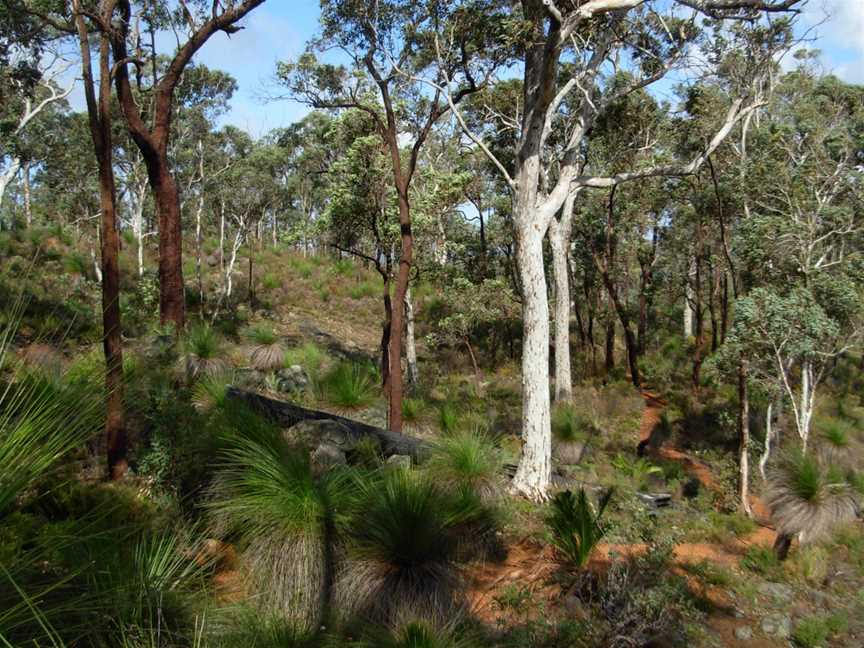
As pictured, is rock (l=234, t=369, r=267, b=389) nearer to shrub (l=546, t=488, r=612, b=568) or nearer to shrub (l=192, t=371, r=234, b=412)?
shrub (l=192, t=371, r=234, b=412)

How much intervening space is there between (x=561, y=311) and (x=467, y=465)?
13.0 m

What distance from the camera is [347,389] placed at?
10.1 m

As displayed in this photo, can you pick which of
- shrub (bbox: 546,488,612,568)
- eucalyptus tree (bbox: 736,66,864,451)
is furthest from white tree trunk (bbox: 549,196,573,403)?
shrub (bbox: 546,488,612,568)

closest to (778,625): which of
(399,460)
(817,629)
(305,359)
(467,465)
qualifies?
(817,629)

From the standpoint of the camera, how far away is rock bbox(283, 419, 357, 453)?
22.6ft

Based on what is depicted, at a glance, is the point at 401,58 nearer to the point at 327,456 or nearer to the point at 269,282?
the point at 327,456

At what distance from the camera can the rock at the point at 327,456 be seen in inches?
247

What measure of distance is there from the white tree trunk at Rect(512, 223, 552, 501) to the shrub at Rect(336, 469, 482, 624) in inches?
129

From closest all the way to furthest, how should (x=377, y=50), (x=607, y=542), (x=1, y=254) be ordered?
1. (x=607, y=542)
2. (x=377, y=50)
3. (x=1, y=254)

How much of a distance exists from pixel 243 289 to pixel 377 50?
1727 cm

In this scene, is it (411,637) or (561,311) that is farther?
(561,311)

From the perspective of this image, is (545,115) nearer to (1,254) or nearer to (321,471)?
(321,471)

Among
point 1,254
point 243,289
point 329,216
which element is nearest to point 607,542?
point 329,216

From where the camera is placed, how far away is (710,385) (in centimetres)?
2161
